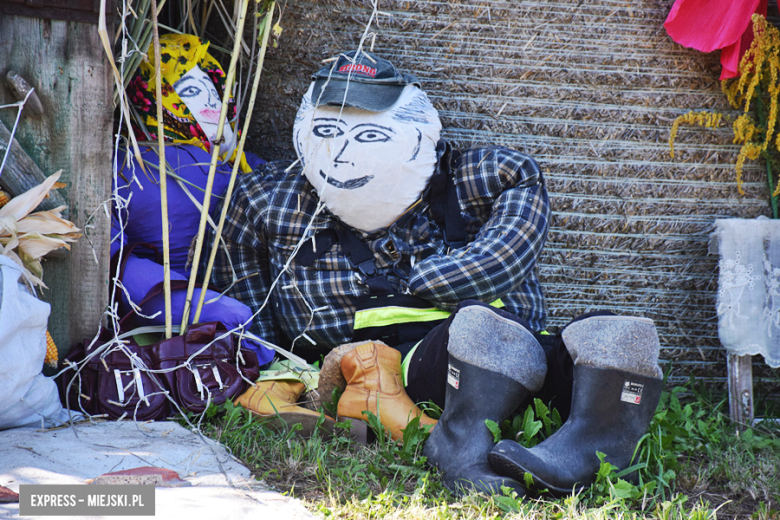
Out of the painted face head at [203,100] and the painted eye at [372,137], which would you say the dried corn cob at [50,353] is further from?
the painted eye at [372,137]

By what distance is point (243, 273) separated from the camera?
2.30m

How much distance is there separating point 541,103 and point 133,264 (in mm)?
1651

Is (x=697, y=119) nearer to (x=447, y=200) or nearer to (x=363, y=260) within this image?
(x=447, y=200)

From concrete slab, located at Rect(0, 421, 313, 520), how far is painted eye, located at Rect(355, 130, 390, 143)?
1.00m

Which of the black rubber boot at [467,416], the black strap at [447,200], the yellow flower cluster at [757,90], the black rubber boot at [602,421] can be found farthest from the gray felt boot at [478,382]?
the yellow flower cluster at [757,90]

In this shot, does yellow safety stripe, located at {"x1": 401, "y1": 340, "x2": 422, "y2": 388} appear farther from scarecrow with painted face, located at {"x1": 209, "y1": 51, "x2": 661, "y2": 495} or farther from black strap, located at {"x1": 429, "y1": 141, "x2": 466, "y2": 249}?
black strap, located at {"x1": 429, "y1": 141, "x2": 466, "y2": 249}

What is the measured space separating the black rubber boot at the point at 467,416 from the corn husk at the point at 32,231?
3.89 feet

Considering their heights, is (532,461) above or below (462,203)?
below

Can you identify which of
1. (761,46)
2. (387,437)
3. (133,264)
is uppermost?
(761,46)

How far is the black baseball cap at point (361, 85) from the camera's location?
1979 millimetres

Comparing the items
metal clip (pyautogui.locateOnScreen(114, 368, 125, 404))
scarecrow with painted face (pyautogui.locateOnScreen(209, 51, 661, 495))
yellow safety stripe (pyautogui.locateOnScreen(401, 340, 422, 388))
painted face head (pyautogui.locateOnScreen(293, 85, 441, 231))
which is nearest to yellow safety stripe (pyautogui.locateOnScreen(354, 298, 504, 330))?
scarecrow with painted face (pyautogui.locateOnScreen(209, 51, 661, 495))

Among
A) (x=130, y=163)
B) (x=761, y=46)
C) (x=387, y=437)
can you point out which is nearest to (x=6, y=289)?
(x=130, y=163)

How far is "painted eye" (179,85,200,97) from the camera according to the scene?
2.29 metres

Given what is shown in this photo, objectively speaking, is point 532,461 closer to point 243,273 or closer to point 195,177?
point 243,273
